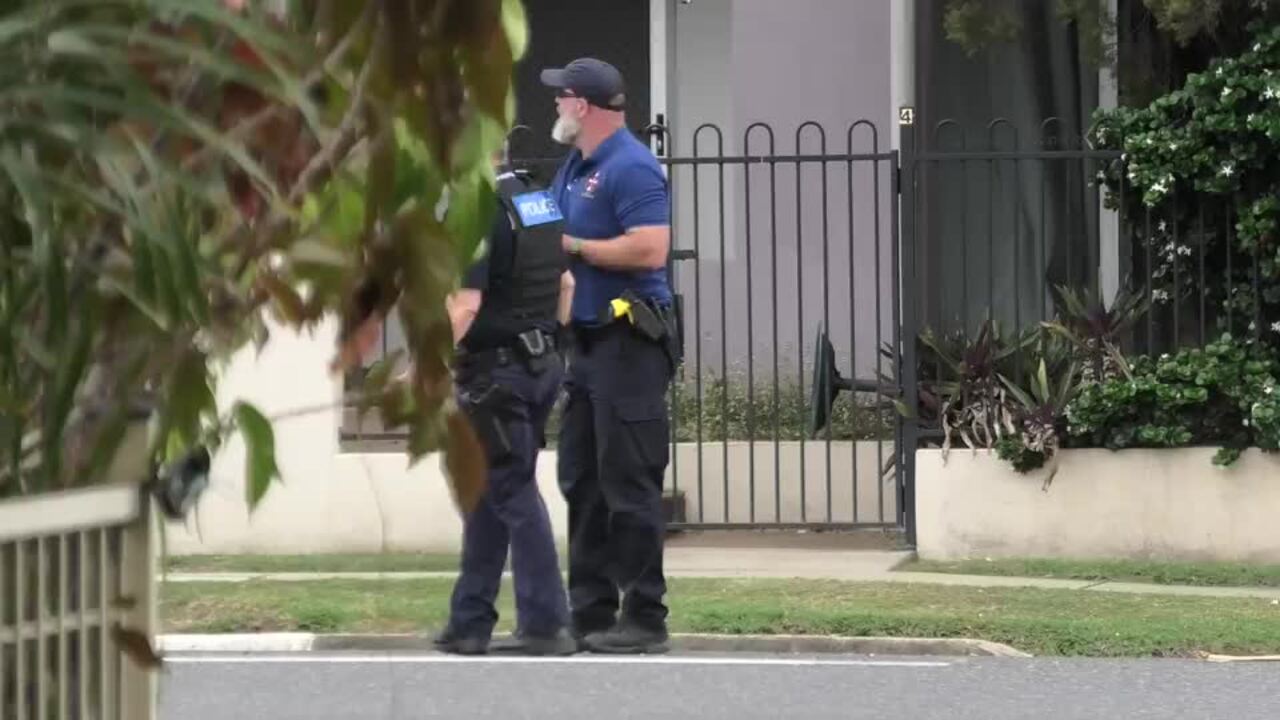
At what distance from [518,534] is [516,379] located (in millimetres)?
520

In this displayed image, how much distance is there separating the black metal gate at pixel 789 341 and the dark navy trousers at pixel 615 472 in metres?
3.22

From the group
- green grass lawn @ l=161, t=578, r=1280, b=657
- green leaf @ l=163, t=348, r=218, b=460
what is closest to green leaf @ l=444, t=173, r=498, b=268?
green leaf @ l=163, t=348, r=218, b=460

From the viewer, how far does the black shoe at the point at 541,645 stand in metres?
A: 8.04

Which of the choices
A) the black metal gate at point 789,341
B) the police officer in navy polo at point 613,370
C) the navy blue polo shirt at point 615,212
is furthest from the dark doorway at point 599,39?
the navy blue polo shirt at point 615,212

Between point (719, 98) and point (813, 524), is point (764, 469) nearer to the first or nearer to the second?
point (813, 524)

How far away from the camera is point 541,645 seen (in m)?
8.05

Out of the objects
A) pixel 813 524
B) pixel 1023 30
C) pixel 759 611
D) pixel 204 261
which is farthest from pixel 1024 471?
pixel 204 261

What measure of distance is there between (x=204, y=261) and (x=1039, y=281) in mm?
11430

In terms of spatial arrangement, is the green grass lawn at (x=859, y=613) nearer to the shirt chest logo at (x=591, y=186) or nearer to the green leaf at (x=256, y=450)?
the shirt chest logo at (x=591, y=186)

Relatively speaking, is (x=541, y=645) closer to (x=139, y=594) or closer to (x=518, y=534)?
(x=518, y=534)

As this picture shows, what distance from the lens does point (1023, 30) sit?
13.5 meters

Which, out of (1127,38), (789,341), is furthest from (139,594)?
(789,341)

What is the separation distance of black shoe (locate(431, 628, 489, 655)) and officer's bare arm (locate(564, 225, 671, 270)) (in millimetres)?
1360

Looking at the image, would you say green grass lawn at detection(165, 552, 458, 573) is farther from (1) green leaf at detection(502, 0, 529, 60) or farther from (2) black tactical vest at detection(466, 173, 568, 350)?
(1) green leaf at detection(502, 0, 529, 60)
